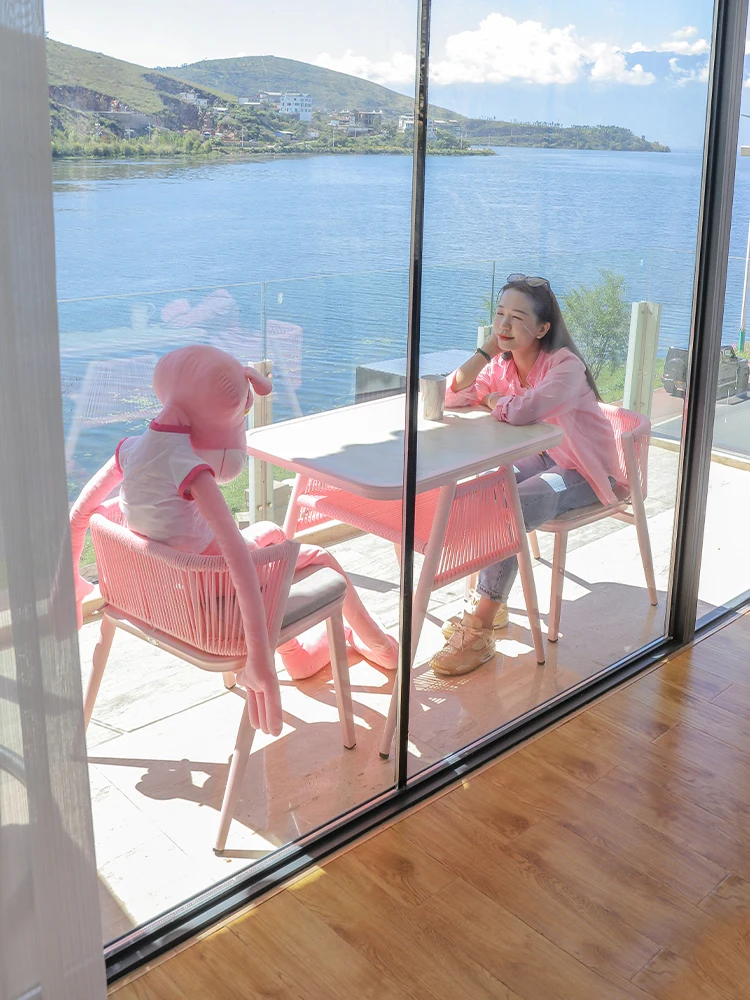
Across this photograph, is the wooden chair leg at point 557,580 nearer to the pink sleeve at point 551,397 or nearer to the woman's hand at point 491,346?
the pink sleeve at point 551,397

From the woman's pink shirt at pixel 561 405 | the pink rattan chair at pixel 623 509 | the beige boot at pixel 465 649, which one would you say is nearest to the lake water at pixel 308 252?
the woman's pink shirt at pixel 561 405

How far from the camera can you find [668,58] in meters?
2.67

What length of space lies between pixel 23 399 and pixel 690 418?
2147mm

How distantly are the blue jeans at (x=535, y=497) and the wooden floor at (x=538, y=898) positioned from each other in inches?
16.8

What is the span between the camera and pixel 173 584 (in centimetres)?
195

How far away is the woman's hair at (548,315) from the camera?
2420mm

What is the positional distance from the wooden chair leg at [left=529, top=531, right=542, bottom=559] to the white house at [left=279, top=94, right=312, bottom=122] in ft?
3.83

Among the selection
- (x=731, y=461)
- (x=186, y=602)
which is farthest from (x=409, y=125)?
(x=731, y=461)

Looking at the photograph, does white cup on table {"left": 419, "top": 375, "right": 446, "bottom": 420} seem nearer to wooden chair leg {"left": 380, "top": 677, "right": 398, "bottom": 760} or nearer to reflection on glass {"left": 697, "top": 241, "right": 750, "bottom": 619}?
wooden chair leg {"left": 380, "top": 677, "right": 398, "bottom": 760}

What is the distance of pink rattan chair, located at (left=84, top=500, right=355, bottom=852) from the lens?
1905 millimetres

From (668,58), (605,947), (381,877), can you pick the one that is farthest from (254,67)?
(605,947)

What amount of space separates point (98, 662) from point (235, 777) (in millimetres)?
411

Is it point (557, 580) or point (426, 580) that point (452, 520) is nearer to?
point (426, 580)

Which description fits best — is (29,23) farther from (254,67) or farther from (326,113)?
(326,113)
